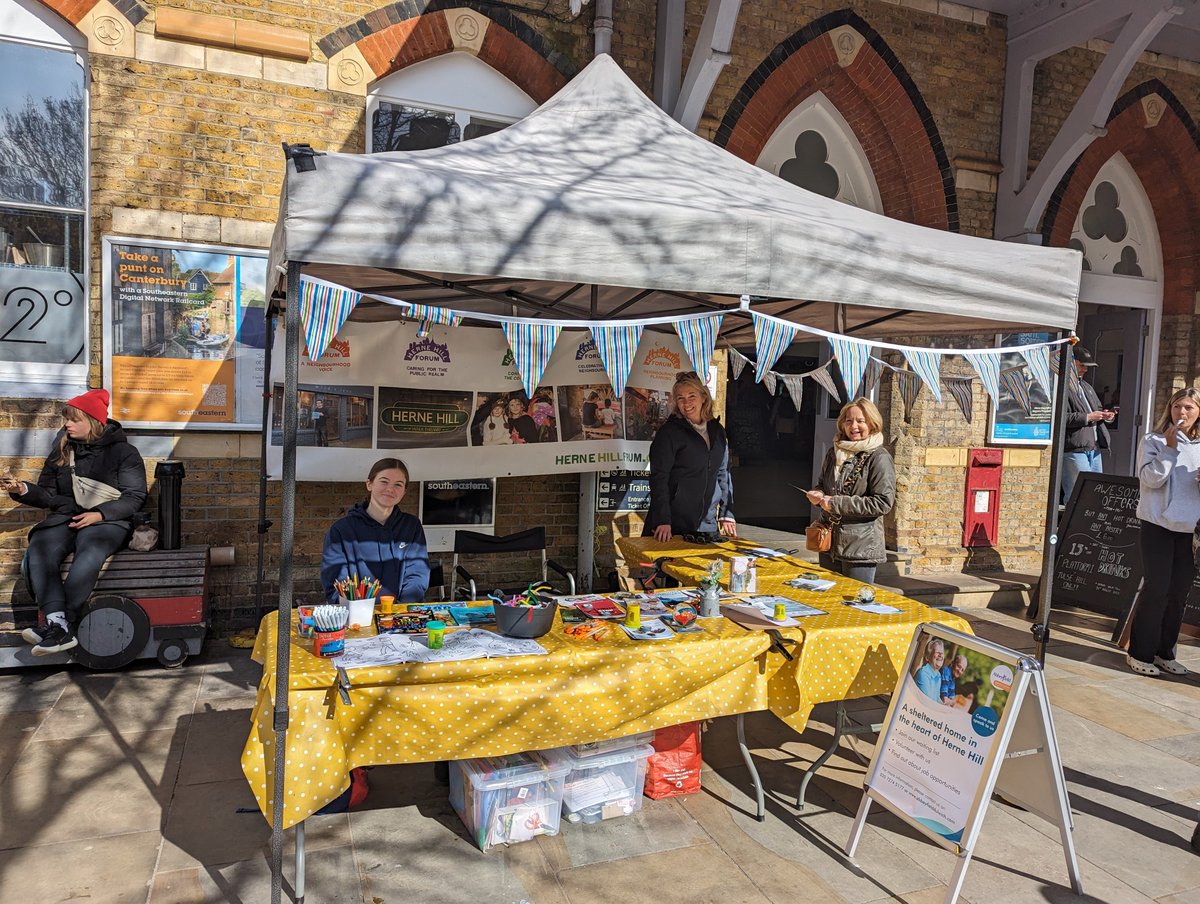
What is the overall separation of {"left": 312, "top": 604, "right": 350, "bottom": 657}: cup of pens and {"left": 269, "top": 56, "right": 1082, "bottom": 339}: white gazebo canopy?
1.31 m

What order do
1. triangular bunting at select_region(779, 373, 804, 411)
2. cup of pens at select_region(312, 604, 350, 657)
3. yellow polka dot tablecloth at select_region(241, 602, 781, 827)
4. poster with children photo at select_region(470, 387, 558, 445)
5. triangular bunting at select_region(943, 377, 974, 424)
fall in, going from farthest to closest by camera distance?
poster with children photo at select_region(470, 387, 558, 445) → triangular bunting at select_region(779, 373, 804, 411) → triangular bunting at select_region(943, 377, 974, 424) → cup of pens at select_region(312, 604, 350, 657) → yellow polka dot tablecloth at select_region(241, 602, 781, 827)

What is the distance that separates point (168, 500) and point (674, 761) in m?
3.90

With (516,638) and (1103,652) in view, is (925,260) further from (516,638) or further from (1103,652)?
(1103,652)

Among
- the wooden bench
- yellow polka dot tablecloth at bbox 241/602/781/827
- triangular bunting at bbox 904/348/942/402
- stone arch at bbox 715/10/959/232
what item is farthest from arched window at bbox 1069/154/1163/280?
the wooden bench

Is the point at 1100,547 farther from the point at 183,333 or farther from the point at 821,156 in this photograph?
the point at 183,333

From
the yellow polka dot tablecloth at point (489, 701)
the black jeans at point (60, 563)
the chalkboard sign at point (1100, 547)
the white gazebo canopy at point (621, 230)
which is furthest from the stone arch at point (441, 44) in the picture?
the chalkboard sign at point (1100, 547)

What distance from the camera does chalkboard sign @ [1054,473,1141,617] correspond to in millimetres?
6922

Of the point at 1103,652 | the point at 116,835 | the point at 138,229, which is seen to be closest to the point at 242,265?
the point at 138,229

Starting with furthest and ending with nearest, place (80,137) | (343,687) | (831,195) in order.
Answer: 1. (831,195)
2. (80,137)
3. (343,687)

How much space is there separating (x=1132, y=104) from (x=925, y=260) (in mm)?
6818

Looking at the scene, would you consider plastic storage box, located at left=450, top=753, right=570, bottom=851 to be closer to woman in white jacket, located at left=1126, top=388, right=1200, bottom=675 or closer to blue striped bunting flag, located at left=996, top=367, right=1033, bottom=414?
blue striped bunting flag, located at left=996, top=367, right=1033, bottom=414

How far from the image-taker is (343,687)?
2.81 meters

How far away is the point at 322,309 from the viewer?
3.21 metres

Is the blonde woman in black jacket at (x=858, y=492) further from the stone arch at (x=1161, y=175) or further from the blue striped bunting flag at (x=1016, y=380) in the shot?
the stone arch at (x=1161, y=175)
